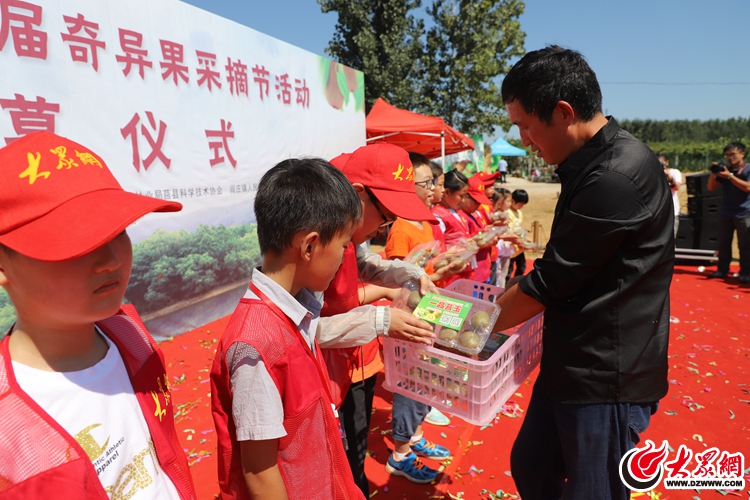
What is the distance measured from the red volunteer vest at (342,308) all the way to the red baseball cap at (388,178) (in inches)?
10.7

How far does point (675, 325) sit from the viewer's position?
18.4ft

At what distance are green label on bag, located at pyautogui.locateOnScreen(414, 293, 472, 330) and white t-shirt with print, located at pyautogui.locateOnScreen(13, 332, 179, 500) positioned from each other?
1.09 m

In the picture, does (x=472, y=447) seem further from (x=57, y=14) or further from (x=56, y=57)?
(x=57, y=14)

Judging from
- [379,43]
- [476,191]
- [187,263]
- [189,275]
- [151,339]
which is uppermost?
[379,43]

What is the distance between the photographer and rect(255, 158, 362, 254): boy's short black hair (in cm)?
125

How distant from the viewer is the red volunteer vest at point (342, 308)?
182 cm

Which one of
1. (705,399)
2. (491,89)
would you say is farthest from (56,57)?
(491,89)

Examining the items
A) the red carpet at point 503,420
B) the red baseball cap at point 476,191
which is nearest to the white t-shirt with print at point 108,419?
the red carpet at point 503,420

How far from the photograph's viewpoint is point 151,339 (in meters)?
1.24

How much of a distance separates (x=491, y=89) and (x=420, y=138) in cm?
858

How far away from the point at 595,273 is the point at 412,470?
1911 mm

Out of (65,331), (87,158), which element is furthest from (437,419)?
(87,158)
